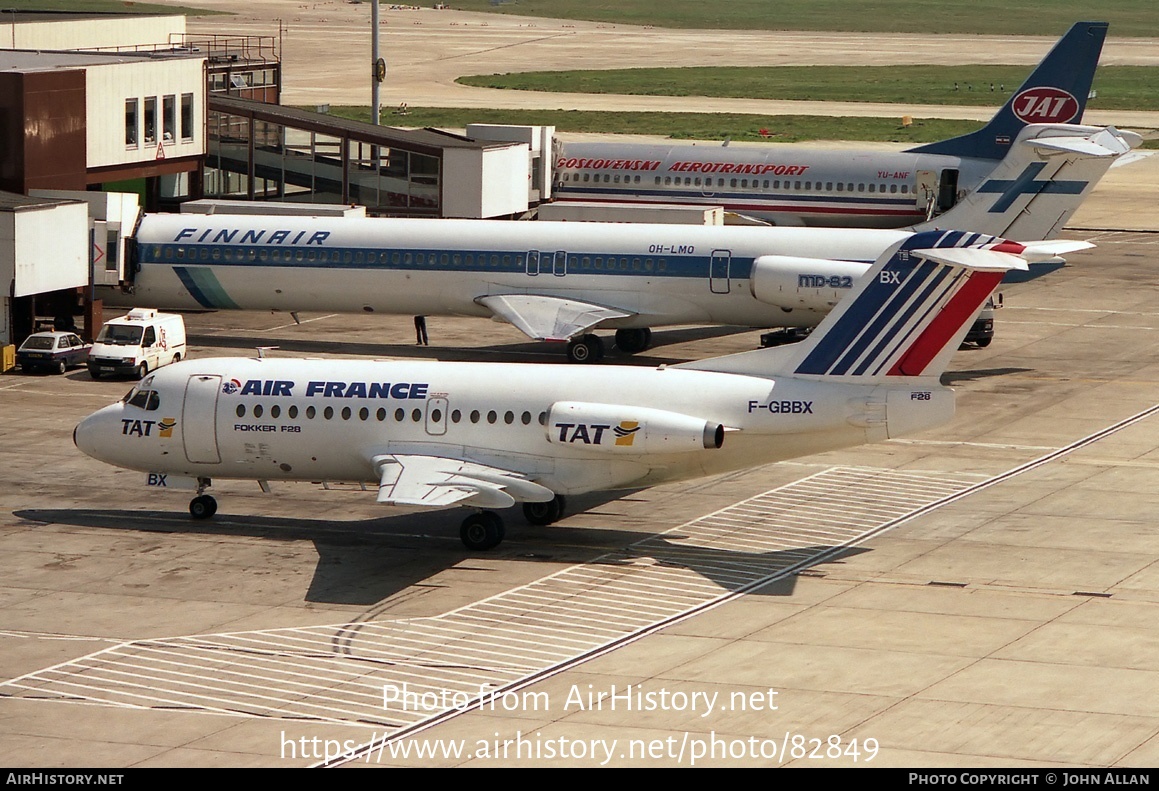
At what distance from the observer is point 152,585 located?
105 ft

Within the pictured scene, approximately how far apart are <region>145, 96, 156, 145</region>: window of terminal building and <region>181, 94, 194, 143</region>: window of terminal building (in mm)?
1733

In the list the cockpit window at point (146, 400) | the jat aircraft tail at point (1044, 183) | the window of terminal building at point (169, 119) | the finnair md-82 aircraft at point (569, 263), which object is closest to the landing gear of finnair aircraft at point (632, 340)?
the finnair md-82 aircraft at point (569, 263)

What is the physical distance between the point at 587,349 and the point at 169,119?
62.6 feet

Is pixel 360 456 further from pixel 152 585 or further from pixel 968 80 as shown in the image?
pixel 968 80

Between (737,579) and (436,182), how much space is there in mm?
37060

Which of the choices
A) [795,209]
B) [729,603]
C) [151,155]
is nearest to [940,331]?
[729,603]

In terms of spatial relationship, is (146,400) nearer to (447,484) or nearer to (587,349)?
(447,484)

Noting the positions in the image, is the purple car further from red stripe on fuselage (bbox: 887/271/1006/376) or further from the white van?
red stripe on fuselage (bbox: 887/271/1006/376)

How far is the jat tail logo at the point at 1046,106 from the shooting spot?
68.2 meters

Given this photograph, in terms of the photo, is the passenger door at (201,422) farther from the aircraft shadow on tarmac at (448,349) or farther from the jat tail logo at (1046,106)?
the jat tail logo at (1046,106)

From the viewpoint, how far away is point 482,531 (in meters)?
34.0

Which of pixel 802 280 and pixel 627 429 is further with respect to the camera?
pixel 802 280

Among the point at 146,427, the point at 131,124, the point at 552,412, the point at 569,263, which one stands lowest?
the point at 146,427

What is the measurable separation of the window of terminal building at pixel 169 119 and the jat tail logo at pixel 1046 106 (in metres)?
31.2
